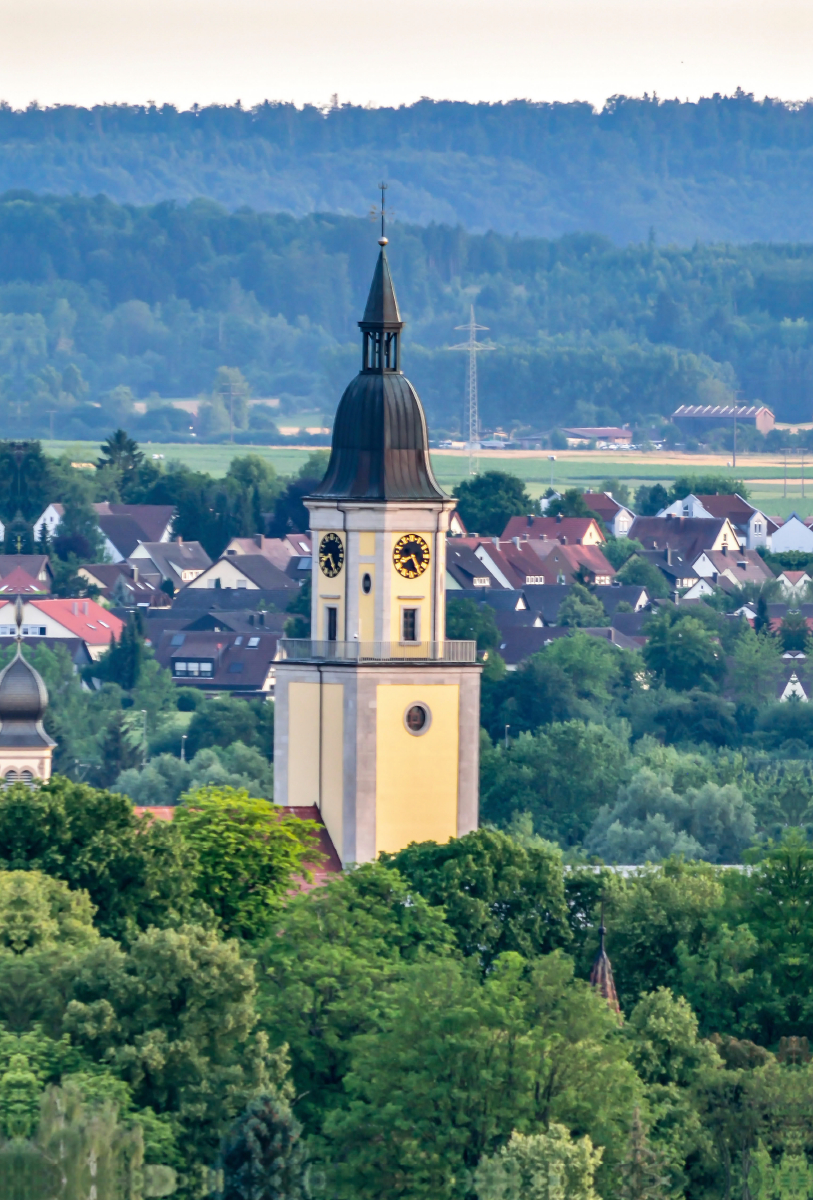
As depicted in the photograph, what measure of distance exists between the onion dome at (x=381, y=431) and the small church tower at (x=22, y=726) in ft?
67.9

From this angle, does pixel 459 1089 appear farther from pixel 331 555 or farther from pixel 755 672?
pixel 755 672

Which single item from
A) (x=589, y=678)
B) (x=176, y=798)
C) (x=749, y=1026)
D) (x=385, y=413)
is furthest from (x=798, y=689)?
(x=749, y=1026)

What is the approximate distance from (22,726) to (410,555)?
25.2m

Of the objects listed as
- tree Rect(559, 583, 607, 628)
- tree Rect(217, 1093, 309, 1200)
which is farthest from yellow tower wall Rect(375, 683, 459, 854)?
tree Rect(559, 583, 607, 628)

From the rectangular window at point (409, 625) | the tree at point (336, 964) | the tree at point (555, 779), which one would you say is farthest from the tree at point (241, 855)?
the tree at point (555, 779)

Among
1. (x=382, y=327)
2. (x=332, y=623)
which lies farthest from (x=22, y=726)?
(x=382, y=327)

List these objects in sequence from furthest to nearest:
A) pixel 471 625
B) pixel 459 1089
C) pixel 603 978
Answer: pixel 471 625
pixel 603 978
pixel 459 1089

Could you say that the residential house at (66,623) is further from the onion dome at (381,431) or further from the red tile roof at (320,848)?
the red tile roof at (320,848)

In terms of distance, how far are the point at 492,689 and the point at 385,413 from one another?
2849 inches

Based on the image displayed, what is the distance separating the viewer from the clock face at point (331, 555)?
6050cm

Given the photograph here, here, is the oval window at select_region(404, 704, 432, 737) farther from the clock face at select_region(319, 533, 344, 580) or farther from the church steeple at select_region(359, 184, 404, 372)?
the church steeple at select_region(359, 184, 404, 372)

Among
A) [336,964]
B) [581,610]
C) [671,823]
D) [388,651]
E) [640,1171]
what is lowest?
[581,610]

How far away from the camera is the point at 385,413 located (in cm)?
6091

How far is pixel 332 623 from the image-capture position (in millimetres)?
60750
